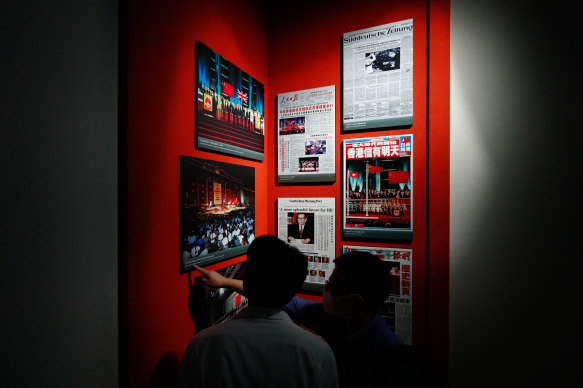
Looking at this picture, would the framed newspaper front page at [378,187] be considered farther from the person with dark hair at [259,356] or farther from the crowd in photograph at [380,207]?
the person with dark hair at [259,356]

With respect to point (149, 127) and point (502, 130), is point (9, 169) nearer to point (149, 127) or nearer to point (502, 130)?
point (149, 127)

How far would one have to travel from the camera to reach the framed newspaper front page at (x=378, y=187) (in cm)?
177

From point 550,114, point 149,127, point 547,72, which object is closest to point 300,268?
point 149,127

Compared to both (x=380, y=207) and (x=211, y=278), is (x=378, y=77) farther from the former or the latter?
(x=211, y=278)

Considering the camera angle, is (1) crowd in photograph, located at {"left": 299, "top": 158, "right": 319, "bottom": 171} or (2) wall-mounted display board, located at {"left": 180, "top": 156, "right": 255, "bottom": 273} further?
(1) crowd in photograph, located at {"left": 299, "top": 158, "right": 319, "bottom": 171}

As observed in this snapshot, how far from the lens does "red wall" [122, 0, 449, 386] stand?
1117 mm

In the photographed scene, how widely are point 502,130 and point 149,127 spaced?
5.98 feet

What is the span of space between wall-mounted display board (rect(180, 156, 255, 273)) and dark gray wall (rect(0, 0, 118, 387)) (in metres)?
0.32

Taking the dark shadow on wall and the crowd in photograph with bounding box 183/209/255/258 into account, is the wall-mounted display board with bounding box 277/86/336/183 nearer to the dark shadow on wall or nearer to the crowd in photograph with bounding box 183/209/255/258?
the crowd in photograph with bounding box 183/209/255/258

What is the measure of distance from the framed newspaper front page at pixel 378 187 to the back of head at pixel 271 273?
2.97ft

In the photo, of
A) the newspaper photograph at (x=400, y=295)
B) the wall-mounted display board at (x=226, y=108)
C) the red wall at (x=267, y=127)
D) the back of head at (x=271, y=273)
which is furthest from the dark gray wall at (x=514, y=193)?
the wall-mounted display board at (x=226, y=108)

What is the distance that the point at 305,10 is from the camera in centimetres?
206

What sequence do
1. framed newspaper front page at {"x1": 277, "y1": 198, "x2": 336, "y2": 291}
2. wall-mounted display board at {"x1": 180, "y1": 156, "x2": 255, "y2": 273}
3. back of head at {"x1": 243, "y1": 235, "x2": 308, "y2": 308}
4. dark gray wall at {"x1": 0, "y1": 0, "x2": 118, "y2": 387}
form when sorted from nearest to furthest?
dark gray wall at {"x1": 0, "y1": 0, "x2": 118, "y2": 387}
back of head at {"x1": 243, "y1": 235, "x2": 308, "y2": 308}
wall-mounted display board at {"x1": 180, "y1": 156, "x2": 255, "y2": 273}
framed newspaper front page at {"x1": 277, "y1": 198, "x2": 336, "y2": 291}

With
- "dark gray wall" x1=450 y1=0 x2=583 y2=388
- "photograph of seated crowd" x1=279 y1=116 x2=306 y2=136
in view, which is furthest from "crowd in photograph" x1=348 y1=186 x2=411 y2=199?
Answer: "photograph of seated crowd" x1=279 y1=116 x2=306 y2=136
